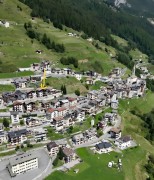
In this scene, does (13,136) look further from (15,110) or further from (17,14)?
(17,14)

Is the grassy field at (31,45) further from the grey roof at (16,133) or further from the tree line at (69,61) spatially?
the grey roof at (16,133)

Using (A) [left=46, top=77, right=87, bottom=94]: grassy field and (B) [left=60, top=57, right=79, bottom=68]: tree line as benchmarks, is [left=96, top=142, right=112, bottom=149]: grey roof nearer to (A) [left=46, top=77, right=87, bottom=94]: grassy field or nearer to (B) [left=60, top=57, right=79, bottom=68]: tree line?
(A) [left=46, top=77, right=87, bottom=94]: grassy field

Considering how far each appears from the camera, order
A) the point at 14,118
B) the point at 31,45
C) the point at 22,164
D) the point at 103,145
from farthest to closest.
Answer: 1. the point at 31,45
2. the point at 14,118
3. the point at 103,145
4. the point at 22,164

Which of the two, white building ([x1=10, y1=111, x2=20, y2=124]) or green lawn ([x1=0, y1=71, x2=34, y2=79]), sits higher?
green lawn ([x1=0, y1=71, x2=34, y2=79])

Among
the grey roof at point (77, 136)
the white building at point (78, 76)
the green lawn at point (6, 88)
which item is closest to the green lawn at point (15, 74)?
the green lawn at point (6, 88)

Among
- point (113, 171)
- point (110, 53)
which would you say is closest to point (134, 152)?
point (113, 171)

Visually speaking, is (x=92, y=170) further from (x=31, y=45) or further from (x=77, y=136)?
(x=31, y=45)

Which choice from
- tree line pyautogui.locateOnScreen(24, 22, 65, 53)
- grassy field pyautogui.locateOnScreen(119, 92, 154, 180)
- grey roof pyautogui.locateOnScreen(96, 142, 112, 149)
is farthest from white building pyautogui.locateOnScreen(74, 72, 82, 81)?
grey roof pyautogui.locateOnScreen(96, 142, 112, 149)

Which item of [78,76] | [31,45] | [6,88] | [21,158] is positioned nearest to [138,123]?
[78,76]
